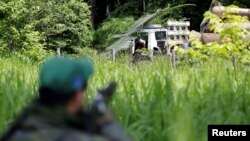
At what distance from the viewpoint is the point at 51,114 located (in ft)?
5.22

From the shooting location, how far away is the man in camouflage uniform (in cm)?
157

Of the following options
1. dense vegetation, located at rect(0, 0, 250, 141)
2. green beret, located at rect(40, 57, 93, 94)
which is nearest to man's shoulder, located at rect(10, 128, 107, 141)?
green beret, located at rect(40, 57, 93, 94)

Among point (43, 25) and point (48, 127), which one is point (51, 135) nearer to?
point (48, 127)

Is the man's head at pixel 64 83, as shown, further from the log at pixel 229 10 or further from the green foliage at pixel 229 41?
the log at pixel 229 10

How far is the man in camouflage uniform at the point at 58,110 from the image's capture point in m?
1.57

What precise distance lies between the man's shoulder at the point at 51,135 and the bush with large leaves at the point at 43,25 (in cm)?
1300

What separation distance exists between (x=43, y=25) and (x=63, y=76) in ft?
69.3

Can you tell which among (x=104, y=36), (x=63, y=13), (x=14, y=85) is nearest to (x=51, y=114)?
(x=14, y=85)

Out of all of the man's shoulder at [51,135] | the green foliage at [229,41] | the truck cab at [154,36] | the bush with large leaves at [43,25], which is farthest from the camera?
the truck cab at [154,36]

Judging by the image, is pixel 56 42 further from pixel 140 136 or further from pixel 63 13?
pixel 140 136

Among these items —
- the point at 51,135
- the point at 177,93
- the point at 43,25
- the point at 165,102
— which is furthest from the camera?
the point at 43,25

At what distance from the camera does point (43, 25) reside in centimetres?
2239

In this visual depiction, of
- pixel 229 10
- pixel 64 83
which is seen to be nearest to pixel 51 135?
pixel 64 83

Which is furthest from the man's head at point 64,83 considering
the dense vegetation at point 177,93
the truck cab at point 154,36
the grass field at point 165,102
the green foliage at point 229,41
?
the truck cab at point 154,36
